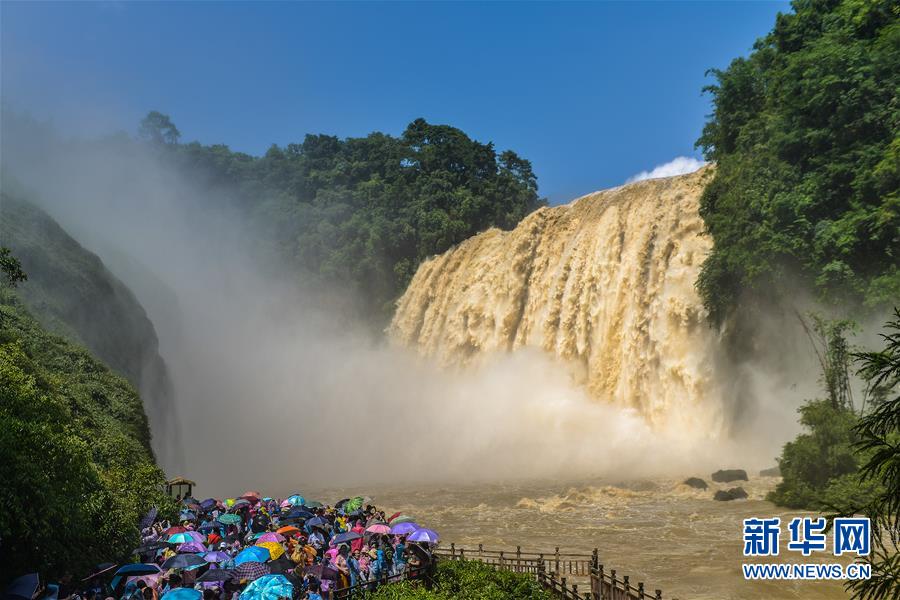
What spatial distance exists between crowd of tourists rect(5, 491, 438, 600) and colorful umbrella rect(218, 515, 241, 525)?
3 cm

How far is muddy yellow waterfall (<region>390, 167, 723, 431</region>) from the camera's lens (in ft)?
99.0

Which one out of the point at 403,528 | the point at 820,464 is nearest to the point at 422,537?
the point at 403,528

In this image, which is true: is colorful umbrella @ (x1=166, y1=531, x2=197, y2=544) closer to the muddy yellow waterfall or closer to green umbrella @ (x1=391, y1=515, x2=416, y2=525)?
green umbrella @ (x1=391, y1=515, x2=416, y2=525)

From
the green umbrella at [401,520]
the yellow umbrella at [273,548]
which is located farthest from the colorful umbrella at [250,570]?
the green umbrella at [401,520]

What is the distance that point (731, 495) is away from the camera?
70.6 feet

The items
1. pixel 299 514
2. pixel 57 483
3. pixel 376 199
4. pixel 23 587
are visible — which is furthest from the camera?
pixel 376 199

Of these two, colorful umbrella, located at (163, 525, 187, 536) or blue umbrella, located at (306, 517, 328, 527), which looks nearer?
colorful umbrella, located at (163, 525, 187, 536)

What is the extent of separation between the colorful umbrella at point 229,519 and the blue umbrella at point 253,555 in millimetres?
4112

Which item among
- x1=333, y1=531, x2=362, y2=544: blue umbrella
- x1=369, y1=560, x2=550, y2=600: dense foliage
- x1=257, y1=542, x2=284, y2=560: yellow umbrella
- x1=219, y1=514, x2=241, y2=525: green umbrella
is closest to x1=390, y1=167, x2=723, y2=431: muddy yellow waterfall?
x1=369, y1=560, x2=550, y2=600: dense foliage

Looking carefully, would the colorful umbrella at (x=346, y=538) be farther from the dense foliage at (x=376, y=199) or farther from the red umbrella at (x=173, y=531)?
the dense foliage at (x=376, y=199)

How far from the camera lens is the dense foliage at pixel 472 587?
10.8 meters

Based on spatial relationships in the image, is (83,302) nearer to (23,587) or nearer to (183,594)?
(23,587)

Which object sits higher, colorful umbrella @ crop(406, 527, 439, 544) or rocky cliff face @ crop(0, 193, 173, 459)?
rocky cliff face @ crop(0, 193, 173, 459)

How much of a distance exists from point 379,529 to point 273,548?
7.62ft
